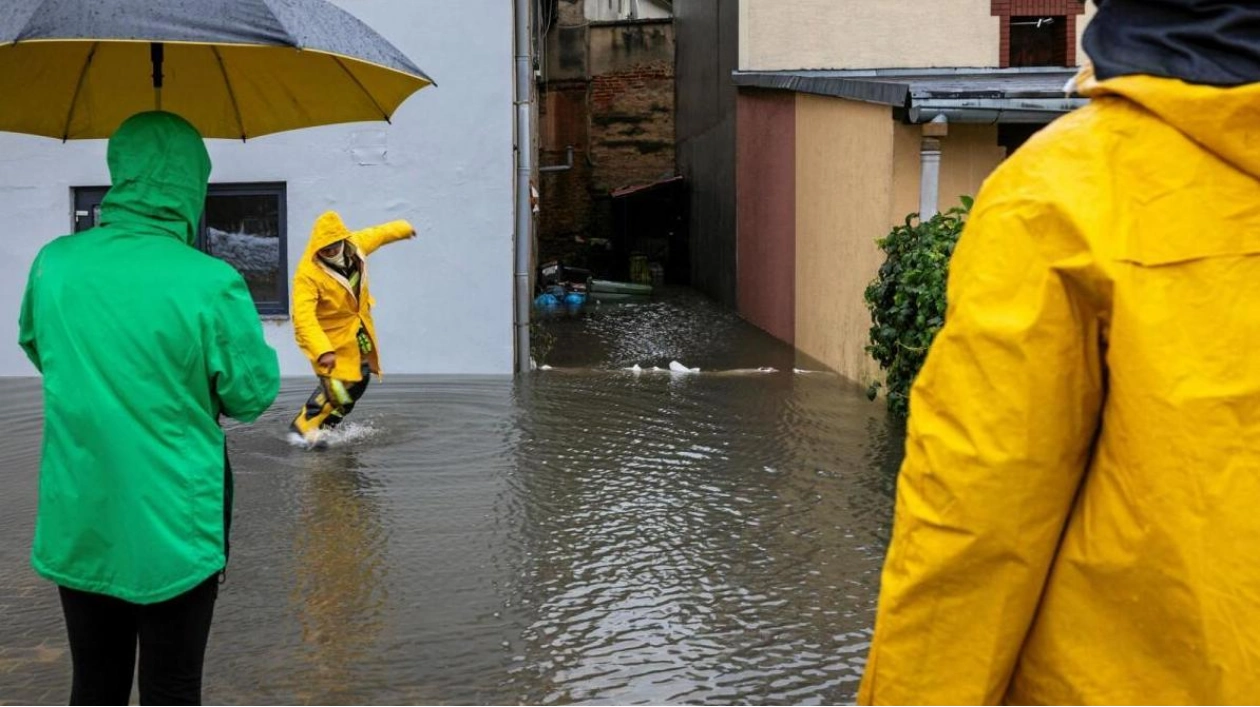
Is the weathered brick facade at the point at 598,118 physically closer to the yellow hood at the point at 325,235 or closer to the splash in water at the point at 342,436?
the splash in water at the point at 342,436

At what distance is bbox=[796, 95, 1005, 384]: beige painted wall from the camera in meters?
10.5

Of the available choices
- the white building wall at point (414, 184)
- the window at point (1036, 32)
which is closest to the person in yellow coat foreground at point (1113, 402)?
the white building wall at point (414, 184)

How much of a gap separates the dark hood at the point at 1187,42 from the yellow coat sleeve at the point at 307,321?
20.4 feet

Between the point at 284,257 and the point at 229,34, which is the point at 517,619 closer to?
the point at 229,34

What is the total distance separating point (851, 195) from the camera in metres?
11.6

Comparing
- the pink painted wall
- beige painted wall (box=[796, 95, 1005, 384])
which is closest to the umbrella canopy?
beige painted wall (box=[796, 95, 1005, 384])

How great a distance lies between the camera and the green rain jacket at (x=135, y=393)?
111 inches

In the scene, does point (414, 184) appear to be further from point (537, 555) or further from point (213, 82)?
point (213, 82)

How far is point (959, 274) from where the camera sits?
167 cm

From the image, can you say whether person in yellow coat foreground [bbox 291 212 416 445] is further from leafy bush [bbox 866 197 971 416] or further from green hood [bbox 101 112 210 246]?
green hood [bbox 101 112 210 246]

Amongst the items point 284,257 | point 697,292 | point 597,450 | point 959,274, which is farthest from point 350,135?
point 697,292

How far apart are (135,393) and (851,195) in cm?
943

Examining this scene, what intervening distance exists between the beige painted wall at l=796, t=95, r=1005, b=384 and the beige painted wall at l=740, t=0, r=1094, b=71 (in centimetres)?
167

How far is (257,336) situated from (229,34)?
3.18 ft
